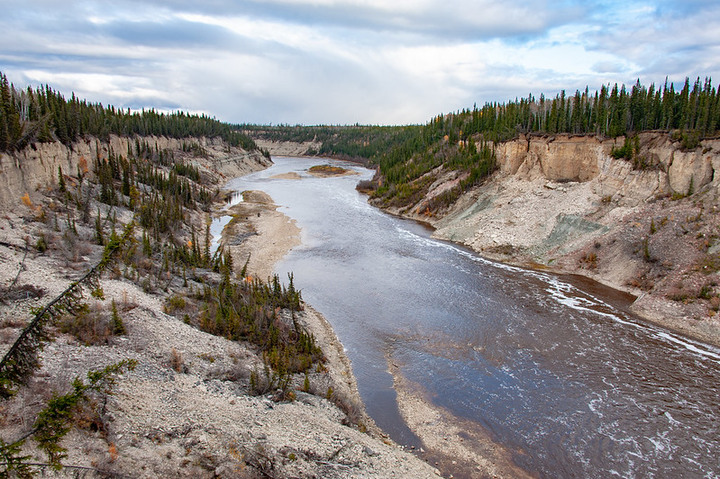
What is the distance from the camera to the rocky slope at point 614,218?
25344 mm

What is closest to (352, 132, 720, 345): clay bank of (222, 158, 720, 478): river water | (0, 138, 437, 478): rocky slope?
(222, 158, 720, 478): river water

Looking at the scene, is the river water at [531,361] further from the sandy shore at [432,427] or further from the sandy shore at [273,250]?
the sandy shore at [273,250]

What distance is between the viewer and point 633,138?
37.4 m

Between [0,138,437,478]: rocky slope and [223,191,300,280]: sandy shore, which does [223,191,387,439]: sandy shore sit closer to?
[223,191,300,280]: sandy shore

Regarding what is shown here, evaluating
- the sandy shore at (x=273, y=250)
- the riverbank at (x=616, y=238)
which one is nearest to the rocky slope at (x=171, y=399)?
the sandy shore at (x=273, y=250)

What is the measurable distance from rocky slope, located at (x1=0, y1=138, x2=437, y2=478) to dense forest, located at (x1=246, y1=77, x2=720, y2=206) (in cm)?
3281

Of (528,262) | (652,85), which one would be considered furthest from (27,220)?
(652,85)

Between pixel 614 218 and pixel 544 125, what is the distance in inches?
793

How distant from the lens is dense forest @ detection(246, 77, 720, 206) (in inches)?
1431

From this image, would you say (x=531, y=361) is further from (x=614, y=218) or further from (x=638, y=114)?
(x=638, y=114)

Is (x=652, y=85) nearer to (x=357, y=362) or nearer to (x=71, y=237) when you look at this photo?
(x=357, y=362)

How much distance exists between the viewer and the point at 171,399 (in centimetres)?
1274

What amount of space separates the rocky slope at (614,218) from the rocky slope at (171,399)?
61.1ft

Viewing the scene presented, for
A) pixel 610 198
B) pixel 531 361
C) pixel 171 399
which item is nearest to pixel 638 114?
pixel 610 198
